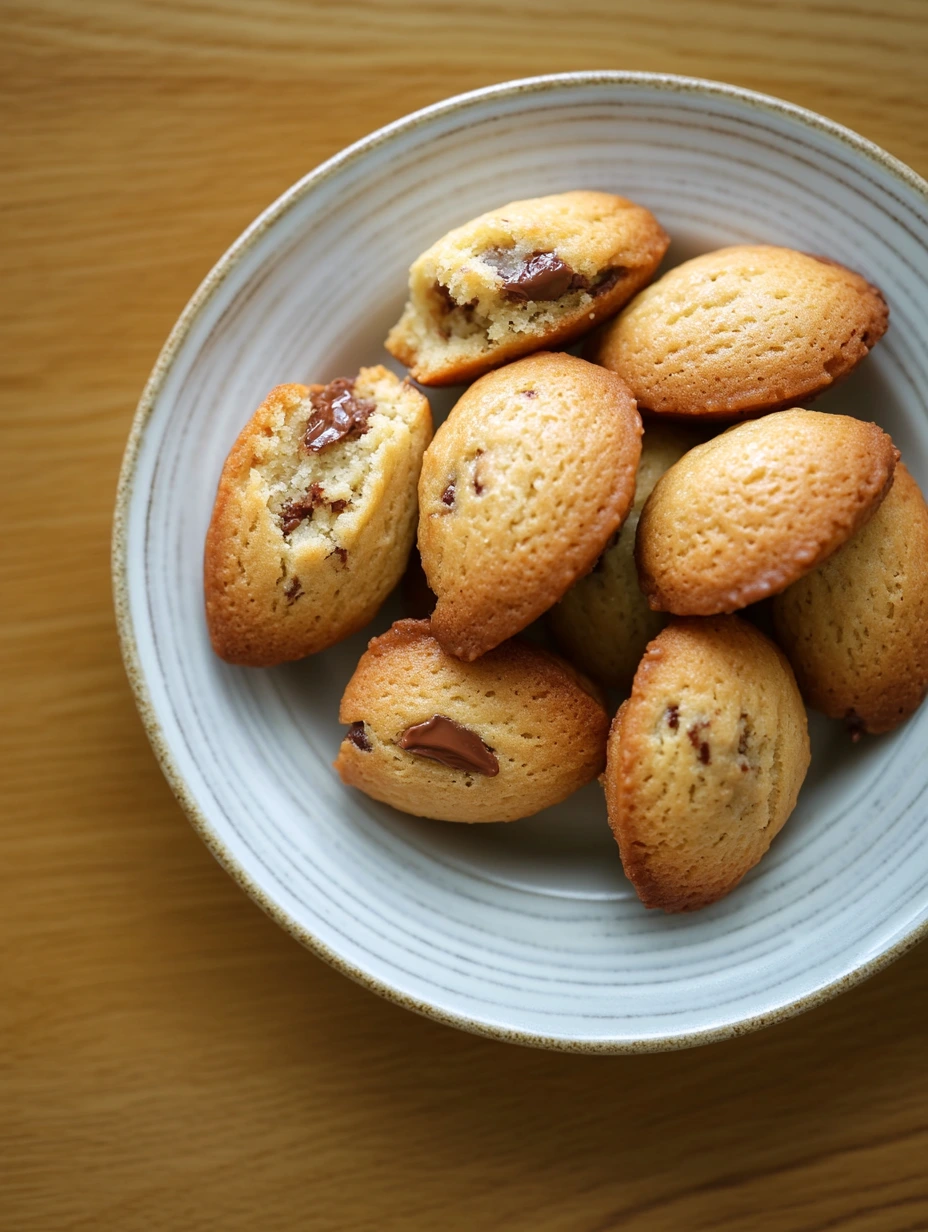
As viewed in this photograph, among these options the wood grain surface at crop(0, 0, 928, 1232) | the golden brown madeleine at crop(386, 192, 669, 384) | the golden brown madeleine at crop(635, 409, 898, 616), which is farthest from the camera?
the wood grain surface at crop(0, 0, 928, 1232)

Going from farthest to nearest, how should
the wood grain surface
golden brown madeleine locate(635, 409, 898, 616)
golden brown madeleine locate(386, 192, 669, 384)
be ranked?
the wood grain surface, golden brown madeleine locate(386, 192, 669, 384), golden brown madeleine locate(635, 409, 898, 616)

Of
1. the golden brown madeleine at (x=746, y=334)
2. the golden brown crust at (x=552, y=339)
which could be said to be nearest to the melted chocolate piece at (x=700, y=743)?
Answer: the golden brown madeleine at (x=746, y=334)

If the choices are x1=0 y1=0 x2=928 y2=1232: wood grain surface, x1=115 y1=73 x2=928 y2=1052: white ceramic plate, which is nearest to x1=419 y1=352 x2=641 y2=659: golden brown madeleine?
x1=115 y1=73 x2=928 y2=1052: white ceramic plate

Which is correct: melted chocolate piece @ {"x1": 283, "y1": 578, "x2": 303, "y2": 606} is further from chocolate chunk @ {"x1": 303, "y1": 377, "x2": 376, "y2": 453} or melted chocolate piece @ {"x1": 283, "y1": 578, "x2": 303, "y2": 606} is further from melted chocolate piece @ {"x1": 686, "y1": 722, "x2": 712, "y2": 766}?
melted chocolate piece @ {"x1": 686, "y1": 722, "x2": 712, "y2": 766}

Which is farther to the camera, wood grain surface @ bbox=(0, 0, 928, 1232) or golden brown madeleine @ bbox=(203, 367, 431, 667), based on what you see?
wood grain surface @ bbox=(0, 0, 928, 1232)

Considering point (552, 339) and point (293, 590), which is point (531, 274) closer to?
point (552, 339)

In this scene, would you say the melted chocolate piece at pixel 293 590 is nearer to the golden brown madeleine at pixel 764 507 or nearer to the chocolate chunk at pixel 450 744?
the chocolate chunk at pixel 450 744
